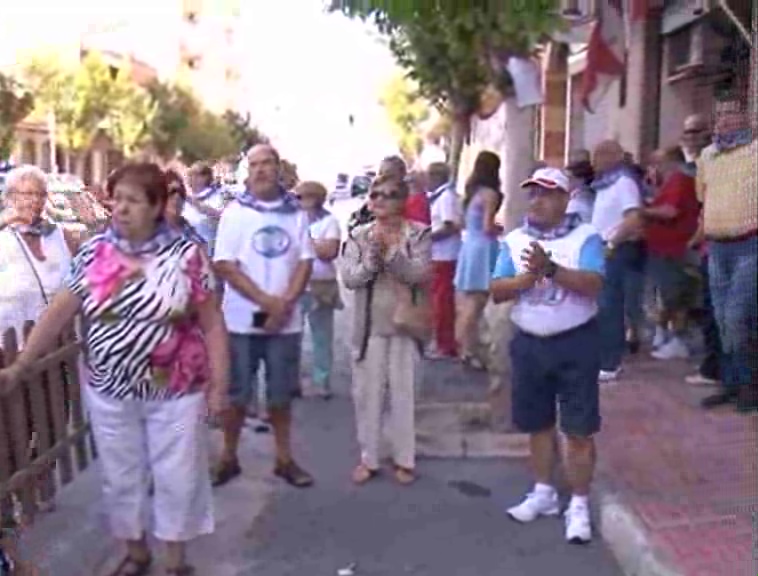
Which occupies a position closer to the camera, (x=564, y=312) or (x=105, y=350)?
(x=105, y=350)

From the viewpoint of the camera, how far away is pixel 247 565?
550cm

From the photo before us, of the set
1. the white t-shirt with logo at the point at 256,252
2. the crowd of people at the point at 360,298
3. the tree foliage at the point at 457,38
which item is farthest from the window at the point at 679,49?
the white t-shirt with logo at the point at 256,252

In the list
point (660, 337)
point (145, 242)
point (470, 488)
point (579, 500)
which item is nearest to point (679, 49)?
point (660, 337)

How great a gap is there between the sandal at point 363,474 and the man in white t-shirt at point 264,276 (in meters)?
0.58

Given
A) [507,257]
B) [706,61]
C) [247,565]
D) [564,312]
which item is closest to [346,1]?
[507,257]

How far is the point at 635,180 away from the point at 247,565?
15.2 ft

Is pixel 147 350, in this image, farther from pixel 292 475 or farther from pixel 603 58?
pixel 603 58

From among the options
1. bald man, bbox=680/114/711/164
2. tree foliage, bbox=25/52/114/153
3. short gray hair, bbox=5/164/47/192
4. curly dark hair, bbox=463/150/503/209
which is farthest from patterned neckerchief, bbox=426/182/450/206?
tree foliage, bbox=25/52/114/153

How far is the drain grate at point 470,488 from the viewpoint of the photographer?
664 centimetres

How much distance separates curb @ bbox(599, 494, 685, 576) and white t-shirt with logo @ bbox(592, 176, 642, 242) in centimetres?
323

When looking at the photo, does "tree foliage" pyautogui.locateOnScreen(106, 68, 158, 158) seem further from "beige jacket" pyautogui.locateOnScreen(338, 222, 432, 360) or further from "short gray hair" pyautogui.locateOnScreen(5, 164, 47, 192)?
"short gray hair" pyautogui.locateOnScreen(5, 164, 47, 192)

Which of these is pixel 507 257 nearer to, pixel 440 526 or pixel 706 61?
pixel 440 526

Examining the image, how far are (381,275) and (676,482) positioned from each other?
1.88 m

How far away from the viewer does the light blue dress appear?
9.70 metres
